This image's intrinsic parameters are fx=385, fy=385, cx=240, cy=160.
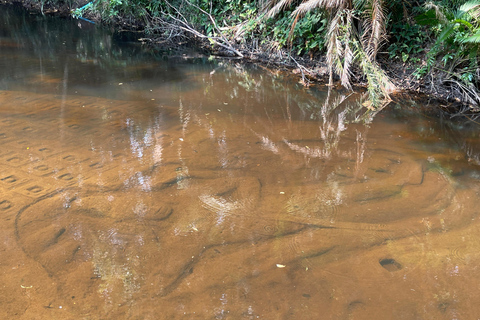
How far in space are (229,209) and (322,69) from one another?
5682mm

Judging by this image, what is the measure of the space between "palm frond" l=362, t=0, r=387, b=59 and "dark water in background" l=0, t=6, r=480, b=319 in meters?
1.44

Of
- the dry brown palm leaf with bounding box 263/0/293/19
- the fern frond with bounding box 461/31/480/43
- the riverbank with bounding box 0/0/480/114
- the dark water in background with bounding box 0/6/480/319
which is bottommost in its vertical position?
the dark water in background with bounding box 0/6/480/319

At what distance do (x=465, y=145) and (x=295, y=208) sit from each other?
3098 mm

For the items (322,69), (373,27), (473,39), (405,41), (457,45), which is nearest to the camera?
(473,39)

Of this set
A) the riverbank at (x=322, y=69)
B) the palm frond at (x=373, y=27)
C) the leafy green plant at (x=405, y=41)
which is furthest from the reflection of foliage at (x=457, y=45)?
the palm frond at (x=373, y=27)

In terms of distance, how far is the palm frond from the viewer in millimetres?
6773

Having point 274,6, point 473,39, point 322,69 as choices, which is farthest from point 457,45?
point 274,6

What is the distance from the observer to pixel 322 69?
8391mm

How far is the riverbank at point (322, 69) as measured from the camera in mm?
6945

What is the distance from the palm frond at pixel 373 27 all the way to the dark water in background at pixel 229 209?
1.44m

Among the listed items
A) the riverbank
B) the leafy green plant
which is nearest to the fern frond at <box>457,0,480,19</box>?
the riverbank

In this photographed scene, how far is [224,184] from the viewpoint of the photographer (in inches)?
158

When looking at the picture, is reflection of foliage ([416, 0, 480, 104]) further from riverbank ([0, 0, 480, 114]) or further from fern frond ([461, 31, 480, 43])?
riverbank ([0, 0, 480, 114])

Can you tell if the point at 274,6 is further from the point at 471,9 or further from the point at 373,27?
the point at 471,9
